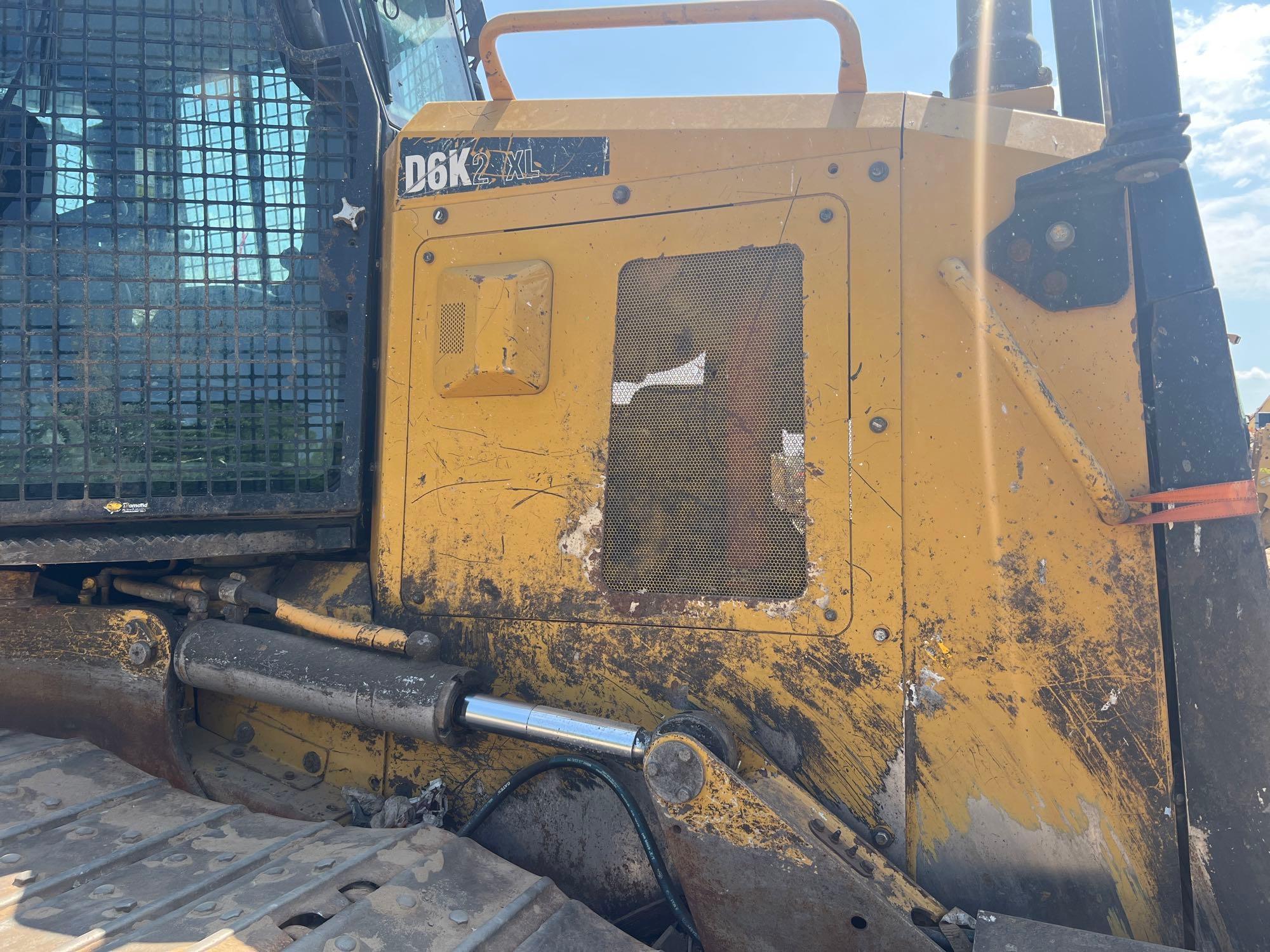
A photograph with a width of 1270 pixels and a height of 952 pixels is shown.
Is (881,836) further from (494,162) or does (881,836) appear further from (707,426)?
(494,162)

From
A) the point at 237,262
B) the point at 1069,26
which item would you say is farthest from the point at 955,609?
the point at 237,262

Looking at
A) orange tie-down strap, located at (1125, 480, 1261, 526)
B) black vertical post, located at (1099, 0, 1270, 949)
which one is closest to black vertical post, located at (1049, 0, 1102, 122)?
black vertical post, located at (1099, 0, 1270, 949)

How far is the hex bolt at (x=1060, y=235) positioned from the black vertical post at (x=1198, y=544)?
11 cm

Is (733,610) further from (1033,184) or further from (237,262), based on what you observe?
(237,262)

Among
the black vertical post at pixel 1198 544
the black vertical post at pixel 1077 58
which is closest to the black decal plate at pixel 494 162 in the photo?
the black vertical post at pixel 1198 544

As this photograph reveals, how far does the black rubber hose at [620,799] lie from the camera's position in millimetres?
1689

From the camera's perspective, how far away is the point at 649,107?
193cm

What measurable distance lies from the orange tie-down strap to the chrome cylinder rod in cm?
100

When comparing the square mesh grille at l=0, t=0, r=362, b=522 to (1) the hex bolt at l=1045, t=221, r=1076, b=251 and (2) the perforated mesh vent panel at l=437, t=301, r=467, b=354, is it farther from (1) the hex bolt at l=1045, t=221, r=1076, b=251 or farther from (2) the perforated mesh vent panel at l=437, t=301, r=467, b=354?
(1) the hex bolt at l=1045, t=221, r=1076, b=251

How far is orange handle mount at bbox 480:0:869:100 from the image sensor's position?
5.58 feet

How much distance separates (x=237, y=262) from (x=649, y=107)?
1.02m

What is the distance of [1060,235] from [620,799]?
138 cm

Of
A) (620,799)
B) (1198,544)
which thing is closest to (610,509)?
(620,799)

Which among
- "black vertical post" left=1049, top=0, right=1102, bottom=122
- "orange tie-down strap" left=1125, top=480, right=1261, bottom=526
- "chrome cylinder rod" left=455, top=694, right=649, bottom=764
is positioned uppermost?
"black vertical post" left=1049, top=0, right=1102, bottom=122
